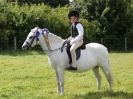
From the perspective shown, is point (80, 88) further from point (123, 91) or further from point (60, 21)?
point (60, 21)

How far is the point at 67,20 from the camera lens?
1286 inches

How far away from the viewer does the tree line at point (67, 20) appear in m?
30.5

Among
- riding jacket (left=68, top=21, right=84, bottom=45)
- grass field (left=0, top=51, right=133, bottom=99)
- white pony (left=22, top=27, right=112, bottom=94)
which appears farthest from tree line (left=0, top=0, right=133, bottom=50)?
riding jacket (left=68, top=21, right=84, bottom=45)

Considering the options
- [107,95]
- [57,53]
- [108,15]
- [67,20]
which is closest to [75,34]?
[57,53]

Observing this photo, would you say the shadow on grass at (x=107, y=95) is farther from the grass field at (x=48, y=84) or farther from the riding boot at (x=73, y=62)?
the riding boot at (x=73, y=62)

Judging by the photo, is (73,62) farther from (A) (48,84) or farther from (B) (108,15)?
Result: (B) (108,15)

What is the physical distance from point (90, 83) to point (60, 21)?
18.7 m

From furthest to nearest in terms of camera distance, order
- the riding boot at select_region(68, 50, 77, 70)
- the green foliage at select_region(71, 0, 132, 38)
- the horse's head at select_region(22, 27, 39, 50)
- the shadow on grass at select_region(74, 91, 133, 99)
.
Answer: the green foliage at select_region(71, 0, 132, 38) → the riding boot at select_region(68, 50, 77, 70) → the horse's head at select_region(22, 27, 39, 50) → the shadow on grass at select_region(74, 91, 133, 99)

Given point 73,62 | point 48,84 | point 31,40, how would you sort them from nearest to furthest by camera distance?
point 31,40, point 73,62, point 48,84

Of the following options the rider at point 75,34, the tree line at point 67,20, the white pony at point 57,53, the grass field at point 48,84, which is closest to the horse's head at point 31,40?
the white pony at point 57,53

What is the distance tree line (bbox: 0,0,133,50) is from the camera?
30531 mm

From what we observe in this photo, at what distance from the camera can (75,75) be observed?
1644 centimetres

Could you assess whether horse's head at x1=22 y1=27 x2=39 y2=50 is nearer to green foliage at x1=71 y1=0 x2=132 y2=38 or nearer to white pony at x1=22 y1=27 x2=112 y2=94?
white pony at x1=22 y1=27 x2=112 y2=94

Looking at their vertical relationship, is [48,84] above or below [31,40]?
below
